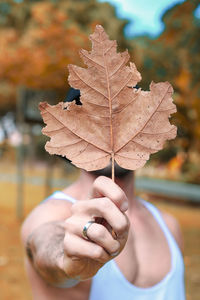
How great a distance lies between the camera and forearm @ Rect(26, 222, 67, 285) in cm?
126

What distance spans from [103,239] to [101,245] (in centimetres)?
2

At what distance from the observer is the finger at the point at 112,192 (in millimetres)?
946

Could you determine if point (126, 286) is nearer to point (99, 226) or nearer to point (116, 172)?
point (116, 172)

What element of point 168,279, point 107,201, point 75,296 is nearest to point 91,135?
point 107,201

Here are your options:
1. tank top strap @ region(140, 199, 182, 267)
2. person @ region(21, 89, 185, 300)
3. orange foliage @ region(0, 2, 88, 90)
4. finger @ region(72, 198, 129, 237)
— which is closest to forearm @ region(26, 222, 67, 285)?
person @ region(21, 89, 185, 300)

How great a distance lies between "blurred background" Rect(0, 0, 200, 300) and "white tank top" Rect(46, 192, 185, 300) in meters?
0.91

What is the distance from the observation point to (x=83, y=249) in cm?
96

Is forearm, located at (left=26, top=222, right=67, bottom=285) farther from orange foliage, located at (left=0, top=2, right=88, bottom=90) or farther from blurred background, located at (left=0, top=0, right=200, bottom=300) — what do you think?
orange foliage, located at (left=0, top=2, right=88, bottom=90)

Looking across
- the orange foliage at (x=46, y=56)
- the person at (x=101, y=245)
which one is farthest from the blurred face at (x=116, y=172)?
the orange foliage at (x=46, y=56)

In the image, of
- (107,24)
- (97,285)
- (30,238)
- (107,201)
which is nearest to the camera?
(107,201)

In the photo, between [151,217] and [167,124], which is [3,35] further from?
[167,124]

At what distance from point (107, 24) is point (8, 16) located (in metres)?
5.50

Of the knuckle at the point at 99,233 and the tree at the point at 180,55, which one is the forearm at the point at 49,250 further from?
the tree at the point at 180,55

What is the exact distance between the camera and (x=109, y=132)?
1.00 metres
